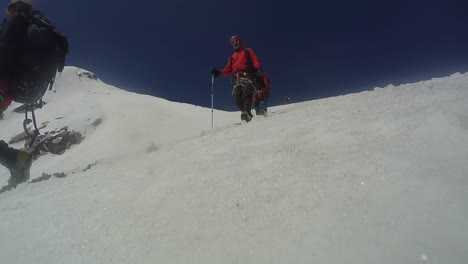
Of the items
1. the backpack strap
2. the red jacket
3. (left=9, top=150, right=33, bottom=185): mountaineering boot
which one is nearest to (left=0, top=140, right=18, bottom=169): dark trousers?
(left=9, top=150, right=33, bottom=185): mountaineering boot

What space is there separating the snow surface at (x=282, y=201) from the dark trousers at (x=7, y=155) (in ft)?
1.93

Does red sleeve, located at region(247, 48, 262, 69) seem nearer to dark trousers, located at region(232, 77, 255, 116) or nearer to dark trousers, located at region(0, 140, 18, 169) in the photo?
dark trousers, located at region(232, 77, 255, 116)

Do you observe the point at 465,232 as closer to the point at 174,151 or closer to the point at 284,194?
the point at 284,194

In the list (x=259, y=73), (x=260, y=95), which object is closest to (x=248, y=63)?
(x=259, y=73)

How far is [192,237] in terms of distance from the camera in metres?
2.63

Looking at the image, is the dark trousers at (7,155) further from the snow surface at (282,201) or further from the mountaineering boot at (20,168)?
the snow surface at (282,201)

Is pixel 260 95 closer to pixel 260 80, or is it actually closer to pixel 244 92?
pixel 260 80

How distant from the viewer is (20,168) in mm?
5410

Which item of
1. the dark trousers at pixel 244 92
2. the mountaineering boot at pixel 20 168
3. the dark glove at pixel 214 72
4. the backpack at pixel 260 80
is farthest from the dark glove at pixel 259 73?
the mountaineering boot at pixel 20 168

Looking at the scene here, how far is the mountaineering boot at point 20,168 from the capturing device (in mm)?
5391

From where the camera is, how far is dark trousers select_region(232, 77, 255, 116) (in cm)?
865

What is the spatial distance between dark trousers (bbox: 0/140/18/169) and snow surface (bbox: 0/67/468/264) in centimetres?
59

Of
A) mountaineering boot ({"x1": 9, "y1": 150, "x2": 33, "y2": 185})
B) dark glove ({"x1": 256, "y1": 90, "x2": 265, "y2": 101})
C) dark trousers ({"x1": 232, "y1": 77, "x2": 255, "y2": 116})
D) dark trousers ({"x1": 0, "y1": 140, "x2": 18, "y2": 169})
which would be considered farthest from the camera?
dark glove ({"x1": 256, "y1": 90, "x2": 265, "y2": 101})

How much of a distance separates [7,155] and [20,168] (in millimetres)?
257
